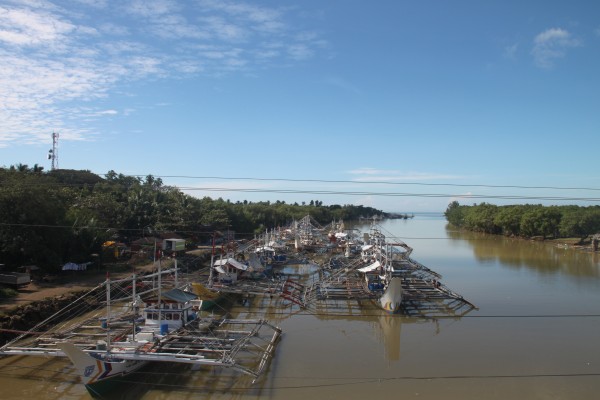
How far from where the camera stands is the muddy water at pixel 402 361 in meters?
11.8

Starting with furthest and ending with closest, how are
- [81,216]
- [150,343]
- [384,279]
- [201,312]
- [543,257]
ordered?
[543,257] → [81,216] → [384,279] → [201,312] → [150,343]

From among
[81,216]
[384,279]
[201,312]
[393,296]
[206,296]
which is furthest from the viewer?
[81,216]

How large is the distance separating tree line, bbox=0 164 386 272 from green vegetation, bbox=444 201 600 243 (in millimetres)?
32802

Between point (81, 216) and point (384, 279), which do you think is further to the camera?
point (81, 216)

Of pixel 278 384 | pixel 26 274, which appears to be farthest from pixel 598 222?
pixel 26 274

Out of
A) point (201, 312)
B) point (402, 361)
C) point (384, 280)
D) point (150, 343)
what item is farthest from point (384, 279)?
point (150, 343)

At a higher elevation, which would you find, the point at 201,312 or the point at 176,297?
the point at 176,297

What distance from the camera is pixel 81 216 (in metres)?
28.1

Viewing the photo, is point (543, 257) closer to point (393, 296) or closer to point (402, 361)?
point (393, 296)

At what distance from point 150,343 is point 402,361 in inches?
297

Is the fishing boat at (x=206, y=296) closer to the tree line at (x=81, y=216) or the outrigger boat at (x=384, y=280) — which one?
the outrigger boat at (x=384, y=280)

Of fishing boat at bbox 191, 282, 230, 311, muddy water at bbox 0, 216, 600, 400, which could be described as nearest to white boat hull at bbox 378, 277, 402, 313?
muddy water at bbox 0, 216, 600, 400

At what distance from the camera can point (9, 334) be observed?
15031 millimetres

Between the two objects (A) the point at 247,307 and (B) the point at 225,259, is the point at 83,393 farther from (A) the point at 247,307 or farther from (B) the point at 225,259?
(B) the point at 225,259
